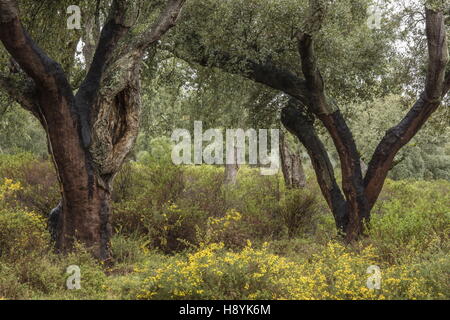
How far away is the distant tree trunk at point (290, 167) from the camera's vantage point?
16547 mm

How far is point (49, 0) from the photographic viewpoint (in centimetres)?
899

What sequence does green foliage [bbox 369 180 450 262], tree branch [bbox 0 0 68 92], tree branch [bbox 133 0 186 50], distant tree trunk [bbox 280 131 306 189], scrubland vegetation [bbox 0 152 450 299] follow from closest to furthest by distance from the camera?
1. scrubland vegetation [bbox 0 152 450 299]
2. tree branch [bbox 0 0 68 92]
3. green foliage [bbox 369 180 450 262]
4. tree branch [bbox 133 0 186 50]
5. distant tree trunk [bbox 280 131 306 189]

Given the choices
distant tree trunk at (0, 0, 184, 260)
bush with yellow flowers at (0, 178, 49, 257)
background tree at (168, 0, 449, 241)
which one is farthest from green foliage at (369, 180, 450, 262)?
bush with yellow flowers at (0, 178, 49, 257)

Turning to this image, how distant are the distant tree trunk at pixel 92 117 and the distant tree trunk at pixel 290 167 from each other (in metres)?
8.41

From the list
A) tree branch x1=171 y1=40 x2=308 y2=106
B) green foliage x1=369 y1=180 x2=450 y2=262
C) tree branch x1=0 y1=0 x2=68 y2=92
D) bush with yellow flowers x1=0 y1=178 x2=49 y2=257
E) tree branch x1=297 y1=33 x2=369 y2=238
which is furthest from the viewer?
tree branch x1=171 y1=40 x2=308 y2=106

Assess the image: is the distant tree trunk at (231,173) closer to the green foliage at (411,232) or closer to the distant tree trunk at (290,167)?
the distant tree trunk at (290,167)

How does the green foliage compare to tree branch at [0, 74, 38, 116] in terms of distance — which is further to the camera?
the green foliage

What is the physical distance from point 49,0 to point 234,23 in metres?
3.53

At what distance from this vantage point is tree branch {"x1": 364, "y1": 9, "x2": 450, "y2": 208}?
371 inches

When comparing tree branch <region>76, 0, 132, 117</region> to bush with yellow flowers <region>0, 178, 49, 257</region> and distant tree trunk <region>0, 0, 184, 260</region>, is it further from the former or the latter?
bush with yellow flowers <region>0, 178, 49, 257</region>

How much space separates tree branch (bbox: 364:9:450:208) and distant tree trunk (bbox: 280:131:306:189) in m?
5.95

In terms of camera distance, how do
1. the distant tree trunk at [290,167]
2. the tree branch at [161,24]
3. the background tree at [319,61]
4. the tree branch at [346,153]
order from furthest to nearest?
the distant tree trunk at [290,167], the tree branch at [346,153], the background tree at [319,61], the tree branch at [161,24]

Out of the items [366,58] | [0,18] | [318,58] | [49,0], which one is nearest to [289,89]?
[318,58]

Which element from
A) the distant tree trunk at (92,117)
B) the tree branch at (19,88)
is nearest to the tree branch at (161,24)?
the distant tree trunk at (92,117)
